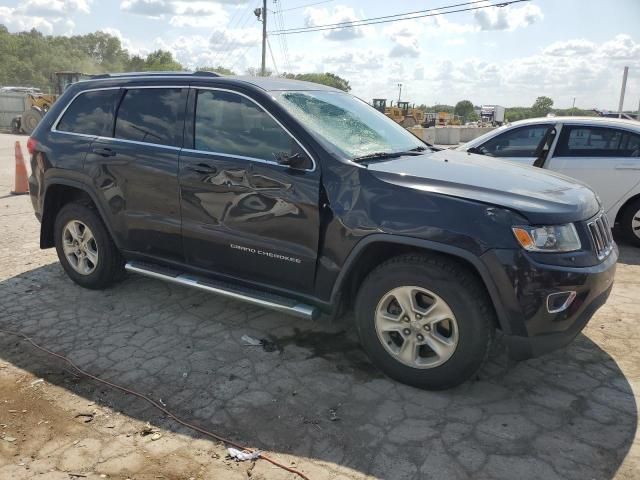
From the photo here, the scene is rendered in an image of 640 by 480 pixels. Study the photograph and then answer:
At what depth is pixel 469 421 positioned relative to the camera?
3.03 metres

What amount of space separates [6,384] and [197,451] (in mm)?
1528

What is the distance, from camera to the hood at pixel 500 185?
299 cm

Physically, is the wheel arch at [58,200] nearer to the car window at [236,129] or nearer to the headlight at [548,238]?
the car window at [236,129]

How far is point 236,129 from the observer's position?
12.5 ft

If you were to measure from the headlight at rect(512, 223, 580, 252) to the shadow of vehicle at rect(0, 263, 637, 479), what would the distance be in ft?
3.26

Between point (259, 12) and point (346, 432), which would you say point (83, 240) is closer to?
point (346, 432)

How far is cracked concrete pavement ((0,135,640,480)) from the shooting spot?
2.69m

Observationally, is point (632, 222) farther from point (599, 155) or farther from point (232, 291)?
point (232, 291)

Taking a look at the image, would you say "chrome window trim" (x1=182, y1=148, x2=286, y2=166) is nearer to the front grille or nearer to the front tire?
the front tire

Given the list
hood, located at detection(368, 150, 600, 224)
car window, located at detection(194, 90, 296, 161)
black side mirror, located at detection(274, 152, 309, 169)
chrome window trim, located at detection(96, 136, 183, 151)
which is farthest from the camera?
chrome window trim, located at detection(96, 136, 183, 151)

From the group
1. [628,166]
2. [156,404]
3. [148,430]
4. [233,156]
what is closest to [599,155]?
[628,166]

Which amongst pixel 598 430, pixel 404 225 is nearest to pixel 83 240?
pixel 404 225

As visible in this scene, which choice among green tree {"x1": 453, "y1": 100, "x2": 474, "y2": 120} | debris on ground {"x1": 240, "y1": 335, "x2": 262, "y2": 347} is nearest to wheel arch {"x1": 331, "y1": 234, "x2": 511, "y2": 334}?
debris on ground {"x1": 240, "y1": 335, "x2": 262, "y2": 347}

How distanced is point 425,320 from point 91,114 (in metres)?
3.38
